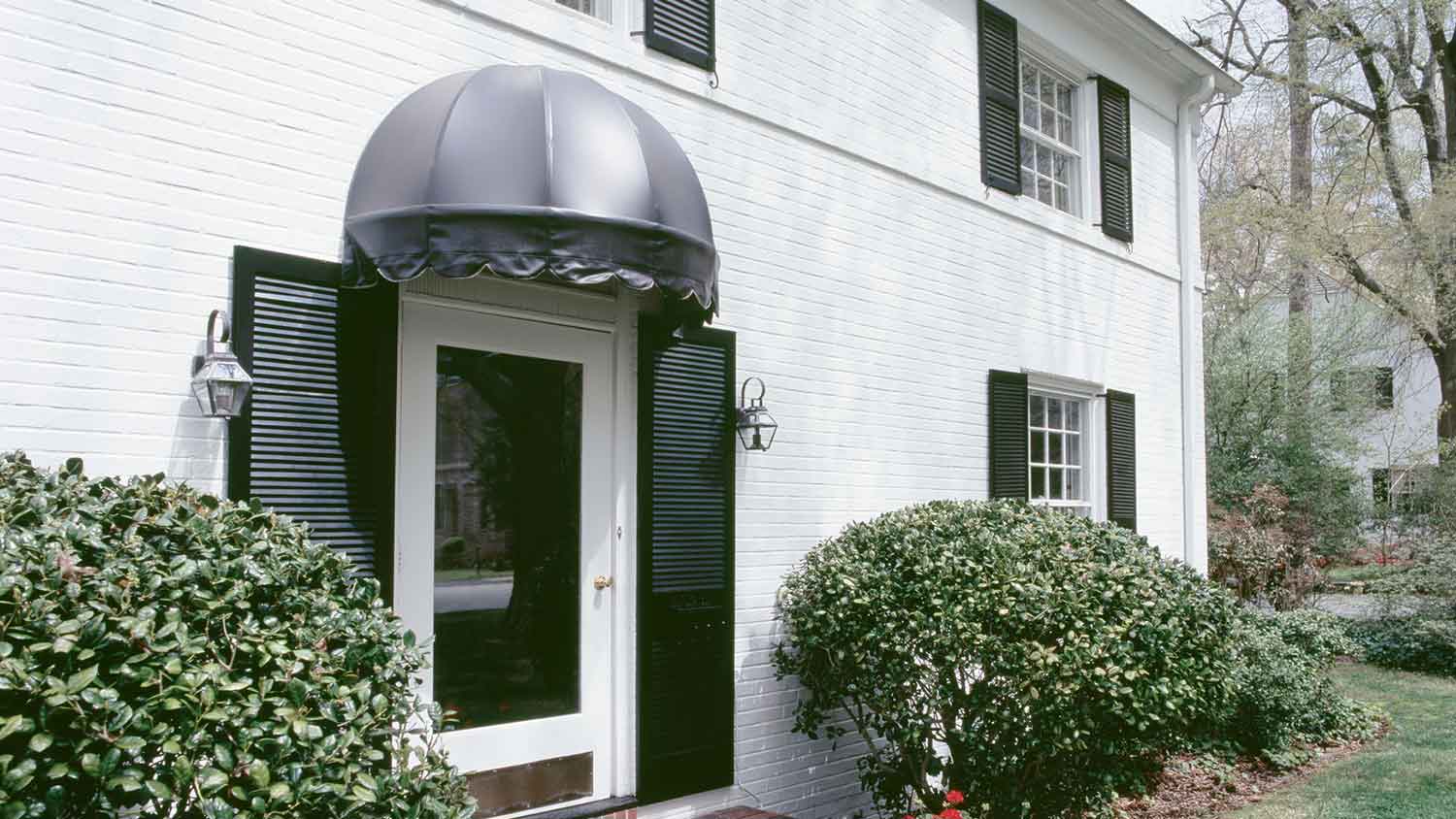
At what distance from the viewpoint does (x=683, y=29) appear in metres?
6.42

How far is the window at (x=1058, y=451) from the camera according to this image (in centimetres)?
983

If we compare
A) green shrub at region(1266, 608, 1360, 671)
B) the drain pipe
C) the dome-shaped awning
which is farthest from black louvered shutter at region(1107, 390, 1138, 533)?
the dome-shaped awning

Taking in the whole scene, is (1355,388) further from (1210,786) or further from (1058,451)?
(1210,786)

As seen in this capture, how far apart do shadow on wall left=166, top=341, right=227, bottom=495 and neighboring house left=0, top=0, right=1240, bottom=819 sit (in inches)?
0.5

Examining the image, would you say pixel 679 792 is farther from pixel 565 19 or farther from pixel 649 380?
pixel 565 19

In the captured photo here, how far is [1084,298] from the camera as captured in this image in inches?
398

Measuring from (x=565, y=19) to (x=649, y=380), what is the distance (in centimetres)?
190

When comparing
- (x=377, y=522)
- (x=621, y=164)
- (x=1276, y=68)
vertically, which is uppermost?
(x=1276, y=68)

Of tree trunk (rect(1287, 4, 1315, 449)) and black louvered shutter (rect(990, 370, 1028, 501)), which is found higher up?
tree trunk (rect(1287, 4, 1315, 449))

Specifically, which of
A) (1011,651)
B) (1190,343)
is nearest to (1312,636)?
(1190,343)

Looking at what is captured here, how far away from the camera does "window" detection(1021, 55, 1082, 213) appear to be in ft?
32.2

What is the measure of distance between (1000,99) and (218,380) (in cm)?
674

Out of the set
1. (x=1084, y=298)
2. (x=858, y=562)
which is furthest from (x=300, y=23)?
(x=1084, y=298)

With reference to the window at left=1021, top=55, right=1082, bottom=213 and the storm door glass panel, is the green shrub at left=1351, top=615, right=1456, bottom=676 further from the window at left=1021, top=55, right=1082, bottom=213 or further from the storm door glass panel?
the storm door glass panel
